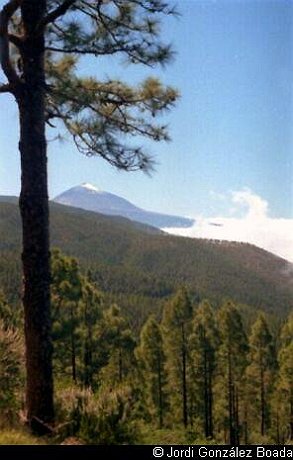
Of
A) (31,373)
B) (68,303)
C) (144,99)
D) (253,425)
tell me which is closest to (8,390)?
(31,373)

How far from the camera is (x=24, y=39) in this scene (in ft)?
23.8

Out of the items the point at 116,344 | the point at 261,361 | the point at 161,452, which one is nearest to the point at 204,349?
the point at 261,361

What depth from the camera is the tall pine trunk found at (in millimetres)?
6973

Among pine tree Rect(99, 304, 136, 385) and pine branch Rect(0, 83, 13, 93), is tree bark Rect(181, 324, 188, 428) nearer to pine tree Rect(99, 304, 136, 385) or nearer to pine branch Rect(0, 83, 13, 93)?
pine tree Rect(99, 304, 136, 385)

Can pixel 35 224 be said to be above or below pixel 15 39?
below

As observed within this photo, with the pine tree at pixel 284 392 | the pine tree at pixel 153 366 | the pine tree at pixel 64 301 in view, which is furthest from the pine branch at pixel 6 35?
the pine tree at pixel 153 366

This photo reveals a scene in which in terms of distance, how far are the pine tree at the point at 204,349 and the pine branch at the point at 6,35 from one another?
2696 centimetres

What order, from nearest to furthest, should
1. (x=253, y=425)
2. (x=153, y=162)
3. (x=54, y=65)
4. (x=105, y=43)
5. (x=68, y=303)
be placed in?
(x=105, y=43) < (x=153, y=162) < (x=54, y=65) < (x=68, y=303) < (x=253, y=425)

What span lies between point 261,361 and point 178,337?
22.6ft

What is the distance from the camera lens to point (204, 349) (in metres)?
33.8

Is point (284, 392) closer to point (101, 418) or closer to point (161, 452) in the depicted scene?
point (101, 418)

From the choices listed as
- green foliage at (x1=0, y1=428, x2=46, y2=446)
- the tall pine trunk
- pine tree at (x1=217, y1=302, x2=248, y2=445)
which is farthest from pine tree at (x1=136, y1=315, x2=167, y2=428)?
green foliage at (x1=0, y1=428, x2=46, y2=446)

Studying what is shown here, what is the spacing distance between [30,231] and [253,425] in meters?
43.8

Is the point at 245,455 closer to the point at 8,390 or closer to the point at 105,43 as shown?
the point at 8,390
